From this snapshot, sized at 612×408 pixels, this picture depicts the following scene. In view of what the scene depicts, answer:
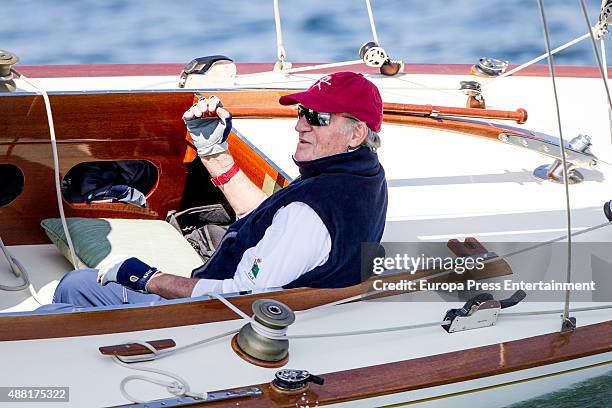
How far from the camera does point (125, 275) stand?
2264 millimetres

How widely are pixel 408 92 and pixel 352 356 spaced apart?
1.77 m

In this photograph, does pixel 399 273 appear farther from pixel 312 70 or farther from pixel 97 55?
pixel 97 55

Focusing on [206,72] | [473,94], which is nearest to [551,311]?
[473,94]

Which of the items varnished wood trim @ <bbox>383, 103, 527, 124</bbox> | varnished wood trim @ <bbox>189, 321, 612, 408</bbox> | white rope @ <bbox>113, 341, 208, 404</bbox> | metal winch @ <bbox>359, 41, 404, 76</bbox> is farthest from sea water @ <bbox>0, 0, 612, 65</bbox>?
white rope @ <bbox>113, 341, 208, 404</bbox>

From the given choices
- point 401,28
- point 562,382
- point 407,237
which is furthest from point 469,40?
point 562,382

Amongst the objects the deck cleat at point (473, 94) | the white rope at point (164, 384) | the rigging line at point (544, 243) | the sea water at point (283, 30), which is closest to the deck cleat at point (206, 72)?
the deck cleat at point (473, 94)

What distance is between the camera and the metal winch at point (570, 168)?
122 inches

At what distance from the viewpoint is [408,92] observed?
12.3ft

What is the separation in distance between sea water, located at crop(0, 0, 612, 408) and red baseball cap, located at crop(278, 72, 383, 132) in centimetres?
516

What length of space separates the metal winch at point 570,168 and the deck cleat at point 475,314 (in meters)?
0.93

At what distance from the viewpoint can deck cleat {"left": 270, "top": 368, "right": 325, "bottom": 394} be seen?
6.51ft

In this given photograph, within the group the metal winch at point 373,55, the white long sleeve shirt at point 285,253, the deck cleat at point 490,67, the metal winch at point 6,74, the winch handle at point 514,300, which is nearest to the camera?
the white long sleeve shirt at point 285,253

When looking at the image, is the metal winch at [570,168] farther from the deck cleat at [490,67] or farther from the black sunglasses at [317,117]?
the black sunglasses at [317,117]

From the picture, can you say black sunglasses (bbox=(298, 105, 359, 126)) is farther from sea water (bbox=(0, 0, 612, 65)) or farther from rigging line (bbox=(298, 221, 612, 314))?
sea water (bbox=(0, 0, 612, 65))
